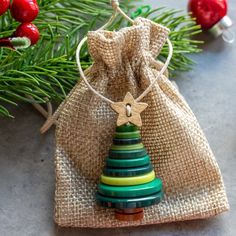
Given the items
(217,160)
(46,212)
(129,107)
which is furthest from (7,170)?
(217,160)

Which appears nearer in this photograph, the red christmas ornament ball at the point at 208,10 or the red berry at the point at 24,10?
the red berry at the point at 24,10

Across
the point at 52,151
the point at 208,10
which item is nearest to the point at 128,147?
the point at 52,151

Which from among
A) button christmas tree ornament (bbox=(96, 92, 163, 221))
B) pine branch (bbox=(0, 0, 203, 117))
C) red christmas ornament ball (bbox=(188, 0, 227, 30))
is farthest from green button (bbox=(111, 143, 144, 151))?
red christmas ornament ball (bbox=(188, 0, 227, 30))

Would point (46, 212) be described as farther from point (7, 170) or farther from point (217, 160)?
point (217, 160)

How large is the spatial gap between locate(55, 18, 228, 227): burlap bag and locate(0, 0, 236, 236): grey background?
4 centimetres

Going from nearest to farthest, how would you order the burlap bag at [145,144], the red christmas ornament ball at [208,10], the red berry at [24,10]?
the red berry at [24,10] → the burlap bag at [145,144] → the red christmas ornament ball at [208,10]

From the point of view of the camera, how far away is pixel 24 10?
24.6 inches

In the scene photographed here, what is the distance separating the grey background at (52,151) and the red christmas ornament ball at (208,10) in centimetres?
4

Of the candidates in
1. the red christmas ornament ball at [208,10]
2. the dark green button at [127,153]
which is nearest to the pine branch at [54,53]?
the red christmas ornament ball at [208,10]

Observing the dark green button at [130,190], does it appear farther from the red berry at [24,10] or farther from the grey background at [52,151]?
the red berry at [24,10]

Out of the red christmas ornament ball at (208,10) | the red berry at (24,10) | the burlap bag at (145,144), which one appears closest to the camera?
the red berry at (24,10)

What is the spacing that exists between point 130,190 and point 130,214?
38 millimetres

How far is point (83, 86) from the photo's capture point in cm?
75

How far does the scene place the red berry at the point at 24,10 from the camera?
624 mm
